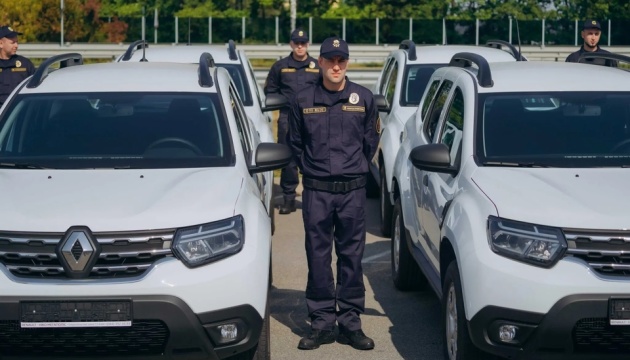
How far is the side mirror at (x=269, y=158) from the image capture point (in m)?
7.01

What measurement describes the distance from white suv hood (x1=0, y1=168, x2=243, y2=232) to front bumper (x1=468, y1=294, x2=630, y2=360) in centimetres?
143

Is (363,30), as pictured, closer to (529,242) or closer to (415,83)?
(415,83)

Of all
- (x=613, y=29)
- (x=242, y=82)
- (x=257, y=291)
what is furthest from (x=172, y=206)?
(x=613, y=29)

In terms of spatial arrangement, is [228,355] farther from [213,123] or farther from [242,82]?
[242,82]

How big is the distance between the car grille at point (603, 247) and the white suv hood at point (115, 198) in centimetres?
170

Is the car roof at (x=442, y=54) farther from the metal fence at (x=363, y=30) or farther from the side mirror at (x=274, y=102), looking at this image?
the metal fence at (x=363, y=30)

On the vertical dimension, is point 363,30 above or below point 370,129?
below

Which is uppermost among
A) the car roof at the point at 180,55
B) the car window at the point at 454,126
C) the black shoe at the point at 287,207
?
the car roof at the point at 180,55

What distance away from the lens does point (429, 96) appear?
354 inches

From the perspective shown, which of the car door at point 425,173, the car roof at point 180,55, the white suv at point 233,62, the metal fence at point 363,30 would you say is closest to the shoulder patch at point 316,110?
the car door at point 425,173

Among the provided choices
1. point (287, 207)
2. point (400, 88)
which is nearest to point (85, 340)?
point (400, 88)

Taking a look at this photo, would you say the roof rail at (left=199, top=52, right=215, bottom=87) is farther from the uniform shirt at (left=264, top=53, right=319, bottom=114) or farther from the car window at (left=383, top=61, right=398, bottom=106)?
the uniform shirt at (left=264, top=53, right=319, bottom=114)

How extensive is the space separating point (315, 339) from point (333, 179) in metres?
0.97

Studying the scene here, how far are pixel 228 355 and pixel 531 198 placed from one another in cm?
173
